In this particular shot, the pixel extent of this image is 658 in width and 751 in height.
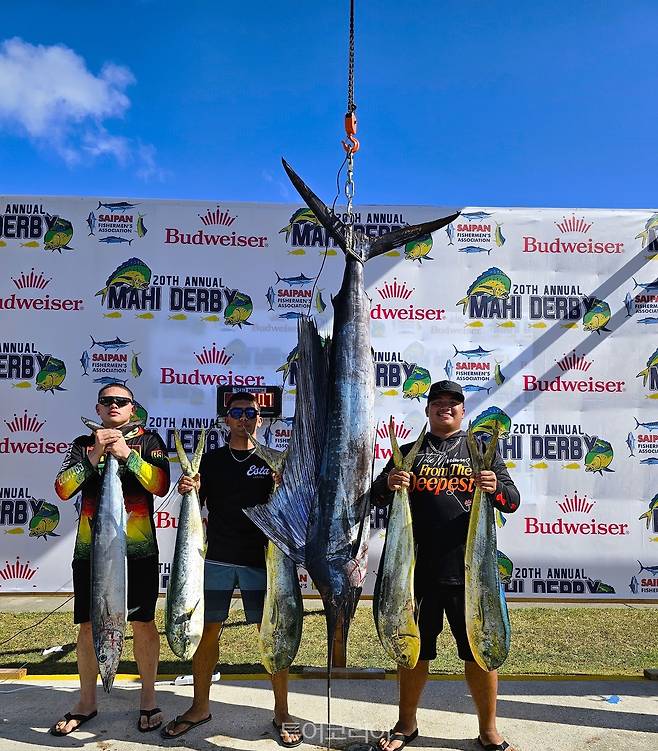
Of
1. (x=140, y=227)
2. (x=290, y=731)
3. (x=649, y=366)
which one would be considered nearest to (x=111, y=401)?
(x=290, y=731)

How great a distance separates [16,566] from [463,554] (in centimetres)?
270

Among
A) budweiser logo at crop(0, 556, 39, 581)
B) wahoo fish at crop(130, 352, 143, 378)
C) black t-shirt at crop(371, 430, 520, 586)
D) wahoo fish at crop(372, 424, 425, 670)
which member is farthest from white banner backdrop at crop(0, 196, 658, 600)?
wahoo fish at crop(372, 424, 425, 670)

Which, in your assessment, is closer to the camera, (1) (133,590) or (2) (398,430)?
(1) (133,590)

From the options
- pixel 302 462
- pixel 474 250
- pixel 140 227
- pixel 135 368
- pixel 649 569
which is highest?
pixel 140 227

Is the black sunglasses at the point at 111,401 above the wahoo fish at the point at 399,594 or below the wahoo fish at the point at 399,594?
above

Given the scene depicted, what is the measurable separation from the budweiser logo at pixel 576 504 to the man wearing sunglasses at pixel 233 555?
206 cm

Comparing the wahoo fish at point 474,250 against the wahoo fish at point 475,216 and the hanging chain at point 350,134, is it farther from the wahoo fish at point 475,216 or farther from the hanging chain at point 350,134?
the hanging chain at point 350,134

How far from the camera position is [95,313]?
3.70 meters

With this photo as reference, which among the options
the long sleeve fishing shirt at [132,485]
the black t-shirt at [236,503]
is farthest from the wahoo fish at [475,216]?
the long sleeve fishing shirt at [132,485]

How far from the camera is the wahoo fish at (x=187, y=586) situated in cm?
213

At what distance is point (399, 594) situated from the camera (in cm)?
207

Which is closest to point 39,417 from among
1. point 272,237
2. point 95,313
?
point 95,313

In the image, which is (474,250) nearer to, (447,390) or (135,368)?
(447,390)

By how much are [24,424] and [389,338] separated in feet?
7.40
